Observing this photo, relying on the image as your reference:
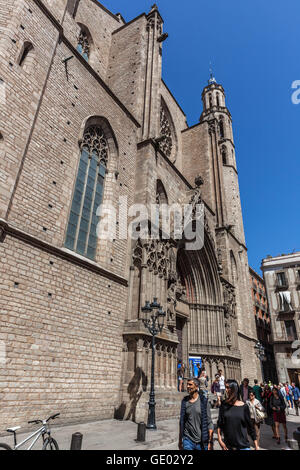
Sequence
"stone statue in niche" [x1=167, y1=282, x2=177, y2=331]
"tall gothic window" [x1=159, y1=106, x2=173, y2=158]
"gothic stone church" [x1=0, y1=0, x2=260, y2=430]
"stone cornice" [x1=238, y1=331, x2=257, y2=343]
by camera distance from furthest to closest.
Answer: "tall gothic window" [x1=159, y1=106, x2=173, y2=158]
"stone cornice" [x1=238, y1=331, x2=257, y2=343]
"stone statue in niche" [x1=167, y1=282, x2=177, y2=331]
"gothic stone church" [x1=0, y1=0, x2=260, y2=430]

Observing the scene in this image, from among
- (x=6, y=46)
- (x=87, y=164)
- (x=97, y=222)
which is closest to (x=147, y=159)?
(x=87, y=164)

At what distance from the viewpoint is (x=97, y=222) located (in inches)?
427

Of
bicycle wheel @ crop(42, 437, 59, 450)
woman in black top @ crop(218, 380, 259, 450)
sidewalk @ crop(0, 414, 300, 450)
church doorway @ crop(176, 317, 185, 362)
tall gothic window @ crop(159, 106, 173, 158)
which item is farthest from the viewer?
tall gothic window @ crop(159, 106, 173, 158)

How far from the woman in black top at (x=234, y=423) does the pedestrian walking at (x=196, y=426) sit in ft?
0.46

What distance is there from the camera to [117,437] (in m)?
6.30

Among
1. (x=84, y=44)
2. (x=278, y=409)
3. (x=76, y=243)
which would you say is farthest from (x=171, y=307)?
(x=84, y=44)

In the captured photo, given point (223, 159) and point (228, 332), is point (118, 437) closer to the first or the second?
point (228, 332)

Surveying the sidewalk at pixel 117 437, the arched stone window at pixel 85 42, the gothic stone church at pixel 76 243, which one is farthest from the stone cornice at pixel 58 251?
the arched stone window at pixel 85 42

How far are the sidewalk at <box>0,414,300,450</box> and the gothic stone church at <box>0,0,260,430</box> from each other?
0.52 m

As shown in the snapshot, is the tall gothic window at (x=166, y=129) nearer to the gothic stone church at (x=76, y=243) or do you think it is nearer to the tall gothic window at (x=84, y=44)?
the gothic stone church at (x=76, y=243)

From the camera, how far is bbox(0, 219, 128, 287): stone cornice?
7.09m

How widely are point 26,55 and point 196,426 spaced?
10.5 metres

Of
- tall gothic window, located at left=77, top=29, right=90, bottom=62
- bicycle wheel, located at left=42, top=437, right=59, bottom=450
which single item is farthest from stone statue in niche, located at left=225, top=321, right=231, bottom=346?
tall gothic window, located at left=77, top=29, right=90, bottom=62

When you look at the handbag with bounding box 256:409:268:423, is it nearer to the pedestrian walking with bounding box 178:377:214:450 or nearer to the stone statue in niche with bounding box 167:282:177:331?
the pedestrian walking with bounding box 178:377:214:450
